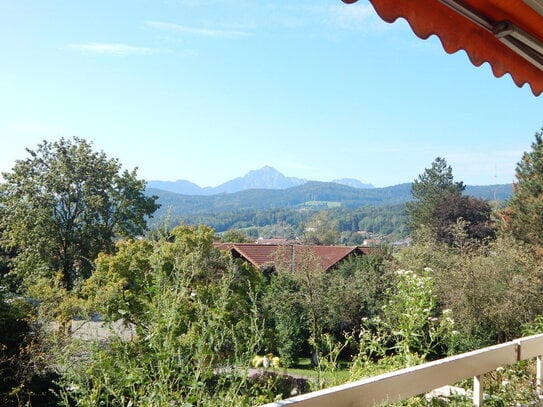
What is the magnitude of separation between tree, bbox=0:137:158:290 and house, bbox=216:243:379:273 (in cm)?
515

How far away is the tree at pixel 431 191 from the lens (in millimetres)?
38344

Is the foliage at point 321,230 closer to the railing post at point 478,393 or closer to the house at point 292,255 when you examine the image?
the house at point 292,255

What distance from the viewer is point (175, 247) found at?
34.3ft

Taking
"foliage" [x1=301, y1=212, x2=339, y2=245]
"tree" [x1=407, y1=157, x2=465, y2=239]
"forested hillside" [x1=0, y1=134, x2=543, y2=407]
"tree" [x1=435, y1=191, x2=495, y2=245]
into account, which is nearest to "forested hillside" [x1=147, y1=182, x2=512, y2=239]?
"foliage" [x1=301, y1=212, x2=339, y2=245]

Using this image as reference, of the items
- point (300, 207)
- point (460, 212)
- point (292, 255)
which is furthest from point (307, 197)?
point (292, 255)

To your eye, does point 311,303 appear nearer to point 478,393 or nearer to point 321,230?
point 478,393

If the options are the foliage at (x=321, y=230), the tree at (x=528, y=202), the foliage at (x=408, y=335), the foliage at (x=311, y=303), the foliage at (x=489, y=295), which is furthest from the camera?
the foliage at (x=321, y=230)

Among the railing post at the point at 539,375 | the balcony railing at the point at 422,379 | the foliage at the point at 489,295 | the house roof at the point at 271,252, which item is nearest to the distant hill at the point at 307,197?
the house roof at the point at 271,252

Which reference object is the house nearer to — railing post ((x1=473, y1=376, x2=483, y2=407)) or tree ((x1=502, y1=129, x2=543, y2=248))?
tree ((x1=502, y1=129, x2=543, y2=248))

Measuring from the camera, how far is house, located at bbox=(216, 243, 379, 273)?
15320mm

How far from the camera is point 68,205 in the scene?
23547 mm

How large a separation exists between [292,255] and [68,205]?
12750mm

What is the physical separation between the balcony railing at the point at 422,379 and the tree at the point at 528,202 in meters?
19.8

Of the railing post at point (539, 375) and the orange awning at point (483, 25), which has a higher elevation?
the orange awning at point (483, 25)
